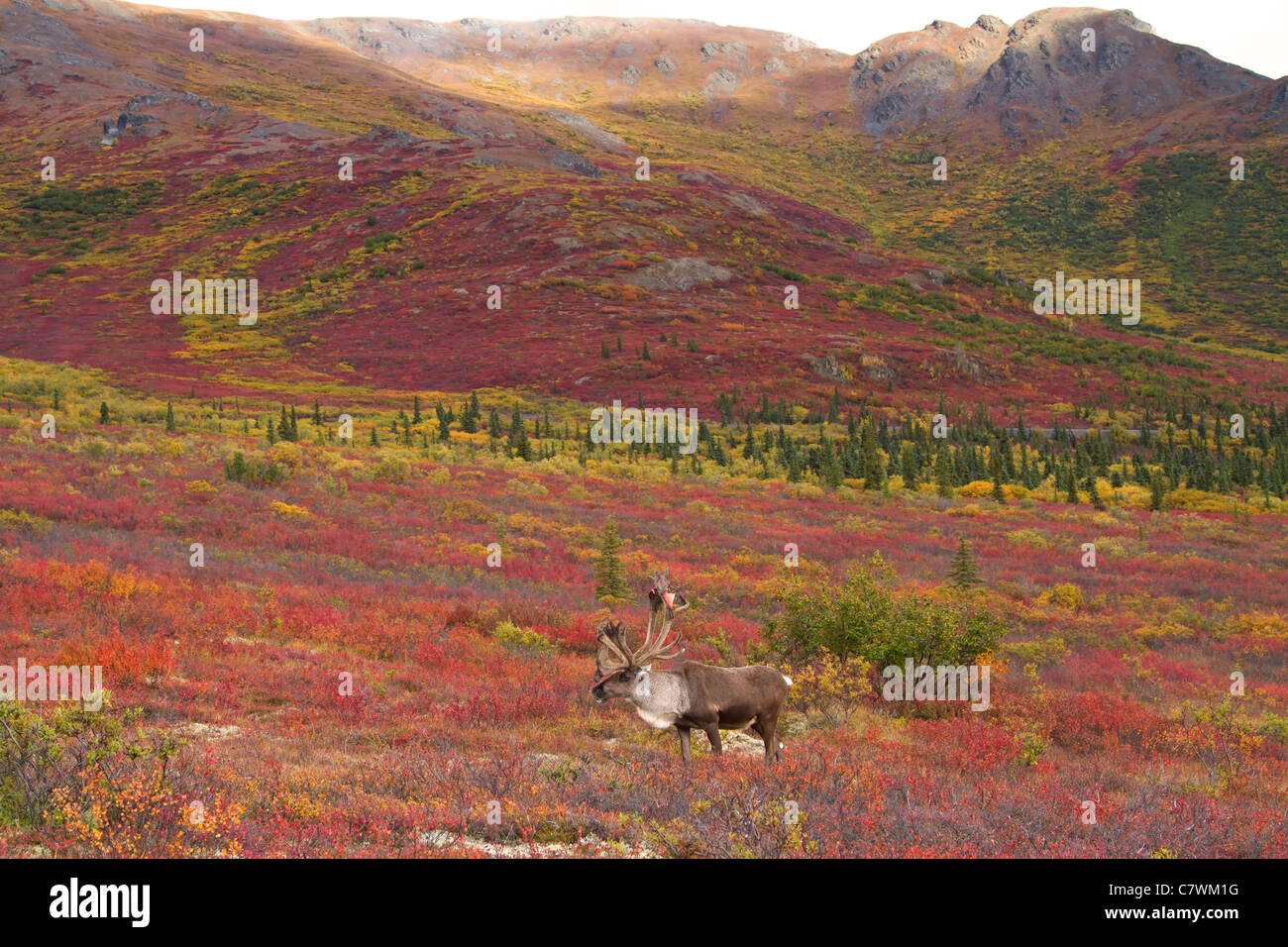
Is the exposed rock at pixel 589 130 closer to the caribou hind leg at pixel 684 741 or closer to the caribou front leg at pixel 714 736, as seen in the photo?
the caribou hind leg at pixel 684 741

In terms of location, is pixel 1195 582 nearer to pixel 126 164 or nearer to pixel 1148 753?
pixel 1148 753

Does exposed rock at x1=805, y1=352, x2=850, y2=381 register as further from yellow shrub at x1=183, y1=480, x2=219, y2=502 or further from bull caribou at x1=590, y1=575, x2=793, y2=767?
bull caribou at x1=590, y1=575, x2=793, y2=767

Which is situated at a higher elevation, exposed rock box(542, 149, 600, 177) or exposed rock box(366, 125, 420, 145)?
exposed rock box(366, 125, 420, 145)

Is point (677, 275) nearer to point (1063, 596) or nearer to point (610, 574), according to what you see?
point (1063, 596)

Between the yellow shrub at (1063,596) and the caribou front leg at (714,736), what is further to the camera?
the yellow shrub at (1063,596)

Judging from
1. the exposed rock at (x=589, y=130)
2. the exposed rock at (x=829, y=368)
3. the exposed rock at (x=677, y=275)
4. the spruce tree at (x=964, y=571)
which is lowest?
the spruce tree at (x=964, y=571)

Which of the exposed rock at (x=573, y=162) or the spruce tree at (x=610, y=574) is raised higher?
the exposed rock at (x=573, y=162)

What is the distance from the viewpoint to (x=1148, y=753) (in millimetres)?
8547

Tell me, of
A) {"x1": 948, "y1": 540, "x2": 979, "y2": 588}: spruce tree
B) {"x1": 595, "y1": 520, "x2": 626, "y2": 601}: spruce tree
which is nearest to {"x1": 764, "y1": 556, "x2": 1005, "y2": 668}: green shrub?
{"x1": 595, "y1": 520, "x2": 626, "y2": 601}: spruce tree

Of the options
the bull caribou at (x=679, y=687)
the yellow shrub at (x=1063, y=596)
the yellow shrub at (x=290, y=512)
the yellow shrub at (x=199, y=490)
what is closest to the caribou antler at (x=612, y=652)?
the bull caribou at (x=679, y=687)

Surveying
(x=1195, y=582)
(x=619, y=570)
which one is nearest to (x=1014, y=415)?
(x=1195, y=582)

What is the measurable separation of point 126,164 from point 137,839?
465 feet
